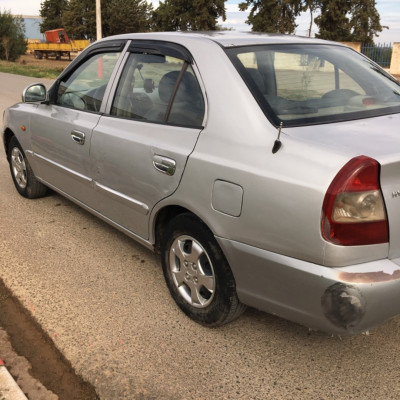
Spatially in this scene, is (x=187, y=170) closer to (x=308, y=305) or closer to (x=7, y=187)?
(x=308, y=305)

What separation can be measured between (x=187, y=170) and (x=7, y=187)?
380cm

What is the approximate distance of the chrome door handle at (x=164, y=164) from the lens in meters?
2.80

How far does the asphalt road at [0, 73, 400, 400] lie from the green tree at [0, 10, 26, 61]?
44671mm

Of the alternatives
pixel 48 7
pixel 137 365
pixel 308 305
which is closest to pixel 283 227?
pixel 308 305

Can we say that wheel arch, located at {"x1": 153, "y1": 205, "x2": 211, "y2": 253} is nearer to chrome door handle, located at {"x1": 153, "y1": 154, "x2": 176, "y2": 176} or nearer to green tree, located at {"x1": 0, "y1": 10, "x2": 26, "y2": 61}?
chrome door handle, located at {"x1": 153, "y1": 154, "x2": 176, "y2": 176}

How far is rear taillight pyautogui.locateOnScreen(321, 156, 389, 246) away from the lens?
2.09m

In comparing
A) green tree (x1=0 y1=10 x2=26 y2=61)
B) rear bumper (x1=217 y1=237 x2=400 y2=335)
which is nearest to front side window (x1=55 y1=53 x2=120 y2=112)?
rear bumper (x1=217 y1=237 x2=400 y2=335)

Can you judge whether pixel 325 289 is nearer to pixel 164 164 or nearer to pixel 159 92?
pixel 164 164

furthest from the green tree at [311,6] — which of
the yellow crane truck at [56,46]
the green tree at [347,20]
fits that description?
the yellow crane truck at [56,46]

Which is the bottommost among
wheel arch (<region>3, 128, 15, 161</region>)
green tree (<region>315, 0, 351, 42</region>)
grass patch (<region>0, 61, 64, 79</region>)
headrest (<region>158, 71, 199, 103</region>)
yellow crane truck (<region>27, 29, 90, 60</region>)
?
wheel arch (<region>3, 128, 15, 161</region>)

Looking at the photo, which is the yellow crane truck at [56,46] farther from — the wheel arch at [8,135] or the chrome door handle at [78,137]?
the chrome door handle at [78,137]

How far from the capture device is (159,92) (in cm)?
318

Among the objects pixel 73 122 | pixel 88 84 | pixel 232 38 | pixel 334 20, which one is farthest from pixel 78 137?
pixel 334 20

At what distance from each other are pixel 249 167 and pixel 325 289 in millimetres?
662
